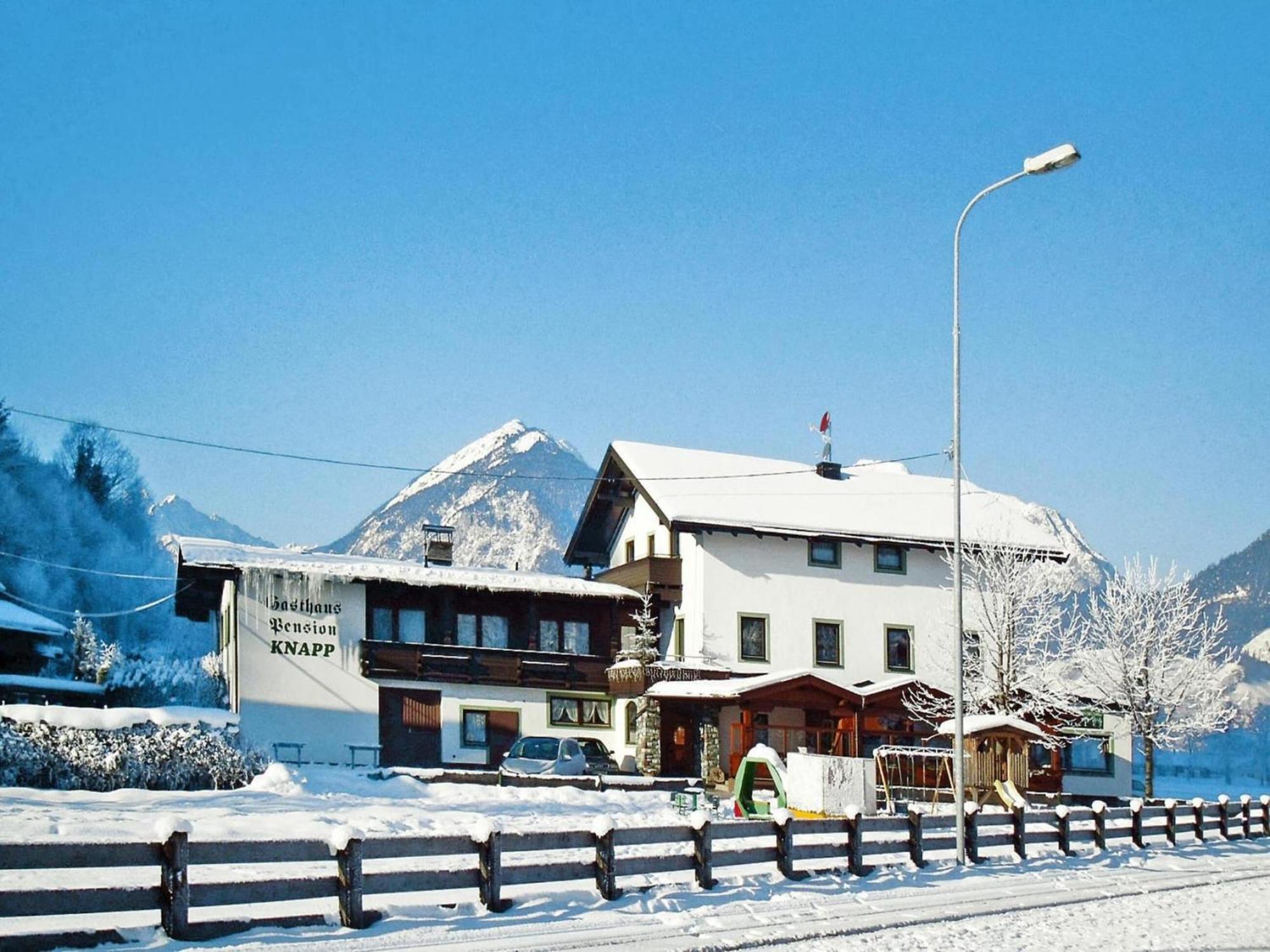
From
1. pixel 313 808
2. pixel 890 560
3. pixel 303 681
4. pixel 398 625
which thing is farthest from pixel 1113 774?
pixel 313 808

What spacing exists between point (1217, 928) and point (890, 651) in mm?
32230

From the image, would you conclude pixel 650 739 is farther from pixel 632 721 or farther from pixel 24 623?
pixel 24 623

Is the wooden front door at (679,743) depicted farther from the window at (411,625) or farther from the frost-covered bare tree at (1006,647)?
the window at (411,625)

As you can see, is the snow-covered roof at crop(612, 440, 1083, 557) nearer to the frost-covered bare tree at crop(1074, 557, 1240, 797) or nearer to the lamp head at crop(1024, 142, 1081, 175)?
the frost-covered bare tree at crop(1074, 557, 1240, 797)

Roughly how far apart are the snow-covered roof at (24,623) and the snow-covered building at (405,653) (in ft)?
21.2

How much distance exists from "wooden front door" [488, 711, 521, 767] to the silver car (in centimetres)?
595

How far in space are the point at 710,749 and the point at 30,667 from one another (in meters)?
26.9

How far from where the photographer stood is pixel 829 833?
1983 centimetres

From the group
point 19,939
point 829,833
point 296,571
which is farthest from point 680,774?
point 19,939

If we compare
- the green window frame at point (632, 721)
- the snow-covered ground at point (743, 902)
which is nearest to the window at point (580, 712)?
the green window frame at point (632, 721)

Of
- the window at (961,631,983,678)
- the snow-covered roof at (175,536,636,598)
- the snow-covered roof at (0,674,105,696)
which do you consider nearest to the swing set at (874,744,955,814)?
the window at (961,631,983,678)

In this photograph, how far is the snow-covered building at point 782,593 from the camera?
4353 centimetres

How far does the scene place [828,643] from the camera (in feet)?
156

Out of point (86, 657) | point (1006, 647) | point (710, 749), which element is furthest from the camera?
point (86, 657)
